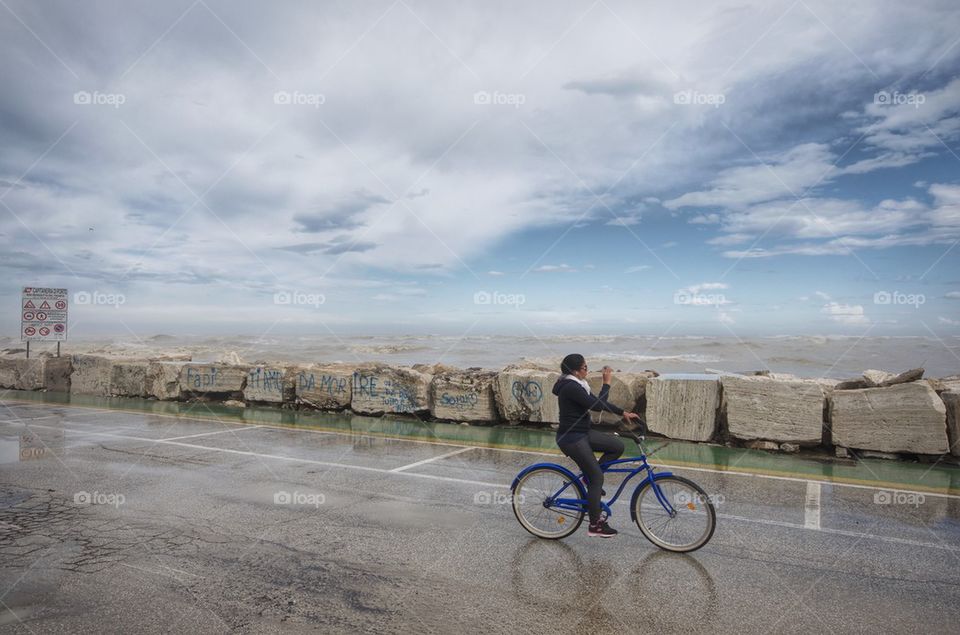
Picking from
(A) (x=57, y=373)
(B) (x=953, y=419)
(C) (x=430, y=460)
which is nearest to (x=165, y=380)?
(A) (x=57, y=373)

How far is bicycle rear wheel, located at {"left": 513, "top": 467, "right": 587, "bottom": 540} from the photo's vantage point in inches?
227

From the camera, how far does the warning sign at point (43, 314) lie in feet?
62.3

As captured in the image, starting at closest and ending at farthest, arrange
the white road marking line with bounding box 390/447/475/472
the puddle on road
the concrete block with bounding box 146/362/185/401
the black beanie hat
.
→ the black beanie hat < the white road marking line with bounding box 390/447/475/472 < the puddle on road < the concrete block with bounding box 146/362/185/401

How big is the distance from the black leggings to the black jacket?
7 cm

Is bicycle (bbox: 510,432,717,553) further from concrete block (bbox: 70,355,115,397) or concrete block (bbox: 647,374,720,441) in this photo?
concrete block (bbox: 70,355,115,397)

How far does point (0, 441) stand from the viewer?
34.9ft

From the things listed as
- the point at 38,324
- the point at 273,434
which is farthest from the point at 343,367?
the point at 38,324

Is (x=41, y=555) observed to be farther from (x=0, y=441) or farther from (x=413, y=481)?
(x=0, y=441)

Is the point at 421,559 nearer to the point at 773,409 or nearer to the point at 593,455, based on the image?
the point at 593,455

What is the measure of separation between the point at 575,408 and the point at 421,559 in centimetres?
196

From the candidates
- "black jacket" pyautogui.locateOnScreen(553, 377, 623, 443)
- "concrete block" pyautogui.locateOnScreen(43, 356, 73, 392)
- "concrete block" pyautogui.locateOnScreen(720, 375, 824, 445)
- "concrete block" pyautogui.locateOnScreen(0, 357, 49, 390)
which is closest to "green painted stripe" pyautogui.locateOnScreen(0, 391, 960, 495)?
"concrete block" pyautogui.locateOnScreen(720, 375, 824, 445)

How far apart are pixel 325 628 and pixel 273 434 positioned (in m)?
8.25

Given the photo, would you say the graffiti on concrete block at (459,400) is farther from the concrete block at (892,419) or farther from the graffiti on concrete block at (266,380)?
the concrete block at (892,419)

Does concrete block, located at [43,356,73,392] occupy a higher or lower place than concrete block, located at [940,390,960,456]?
lower
